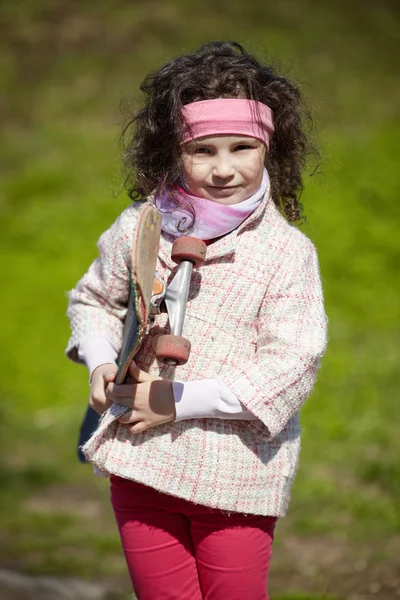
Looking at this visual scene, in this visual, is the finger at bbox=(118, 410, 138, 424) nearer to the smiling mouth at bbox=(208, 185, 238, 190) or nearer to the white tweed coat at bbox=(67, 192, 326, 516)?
the white tweed coat at bbox=(67, 192, 326, 516)

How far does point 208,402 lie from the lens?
5.92ft

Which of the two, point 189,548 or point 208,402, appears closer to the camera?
point 208,402

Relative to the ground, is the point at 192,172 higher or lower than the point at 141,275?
higher

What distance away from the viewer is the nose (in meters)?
1.82

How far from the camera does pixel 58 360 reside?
608cm

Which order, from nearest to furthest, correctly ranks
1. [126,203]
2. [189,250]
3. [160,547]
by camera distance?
[189,250], [160,547], [126,203]

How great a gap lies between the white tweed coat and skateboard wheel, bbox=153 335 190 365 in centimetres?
19

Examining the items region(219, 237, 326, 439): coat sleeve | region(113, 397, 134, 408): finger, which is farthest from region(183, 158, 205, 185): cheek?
region(113, 397, 134, 408): finger

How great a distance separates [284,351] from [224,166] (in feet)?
1.38

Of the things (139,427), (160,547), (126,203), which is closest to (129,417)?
(139,427)

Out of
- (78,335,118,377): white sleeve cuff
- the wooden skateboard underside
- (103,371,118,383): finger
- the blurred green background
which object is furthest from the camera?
the blurred green background

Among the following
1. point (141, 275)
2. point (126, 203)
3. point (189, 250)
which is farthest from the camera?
point (126, 203)

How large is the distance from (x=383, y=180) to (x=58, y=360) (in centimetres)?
315

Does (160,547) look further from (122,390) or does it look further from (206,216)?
(206,216)
